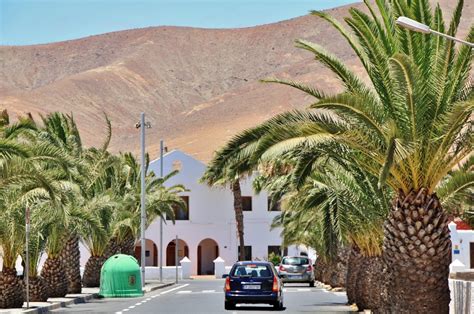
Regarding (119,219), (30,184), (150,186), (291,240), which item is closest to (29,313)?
(30,184)

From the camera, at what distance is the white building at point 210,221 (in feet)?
299

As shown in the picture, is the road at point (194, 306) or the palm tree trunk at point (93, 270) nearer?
the road at point (194, 306)

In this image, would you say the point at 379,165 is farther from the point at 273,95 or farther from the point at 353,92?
the point at 273,95

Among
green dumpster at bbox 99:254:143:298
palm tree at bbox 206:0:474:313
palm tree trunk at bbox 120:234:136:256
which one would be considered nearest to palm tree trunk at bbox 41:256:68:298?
green dumpster at bbox 99:254:143:298

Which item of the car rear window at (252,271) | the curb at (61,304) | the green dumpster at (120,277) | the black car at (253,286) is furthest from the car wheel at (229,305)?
the green dumpster at (120,277)

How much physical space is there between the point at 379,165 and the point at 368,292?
8.76 meters

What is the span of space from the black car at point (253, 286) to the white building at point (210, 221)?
188 feet

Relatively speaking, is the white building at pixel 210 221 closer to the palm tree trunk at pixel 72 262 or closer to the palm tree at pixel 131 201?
the palm tree at pixel 131 201

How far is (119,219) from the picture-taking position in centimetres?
5538

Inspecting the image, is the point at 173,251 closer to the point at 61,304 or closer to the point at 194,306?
the point at 61,304

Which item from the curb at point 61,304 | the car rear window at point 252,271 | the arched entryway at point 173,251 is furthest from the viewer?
the arched entryway at point 173,251

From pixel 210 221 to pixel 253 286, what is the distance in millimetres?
59300

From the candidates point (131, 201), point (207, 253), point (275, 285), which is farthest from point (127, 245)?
point (207, 253)

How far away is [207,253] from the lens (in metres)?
95.2
